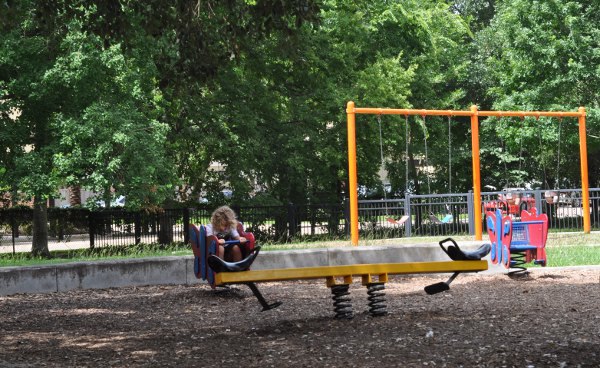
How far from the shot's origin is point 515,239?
14.5 meters

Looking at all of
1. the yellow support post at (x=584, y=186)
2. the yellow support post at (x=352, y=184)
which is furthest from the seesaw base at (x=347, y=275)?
the yellow support post at (x=584, y=186)

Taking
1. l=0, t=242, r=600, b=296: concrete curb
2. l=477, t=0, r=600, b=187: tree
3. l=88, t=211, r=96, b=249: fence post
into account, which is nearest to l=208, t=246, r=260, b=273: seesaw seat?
l=0, t=242, r=600, b=296: concrete curb

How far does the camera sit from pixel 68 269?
13391 mm

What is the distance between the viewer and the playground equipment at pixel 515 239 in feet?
45.9

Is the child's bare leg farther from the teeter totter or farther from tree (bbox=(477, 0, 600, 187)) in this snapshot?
tree (bbox=(477, 0, 600, 187))

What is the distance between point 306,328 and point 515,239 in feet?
19.8

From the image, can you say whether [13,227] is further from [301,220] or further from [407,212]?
[407,212]

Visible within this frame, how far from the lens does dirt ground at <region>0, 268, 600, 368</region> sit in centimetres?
747

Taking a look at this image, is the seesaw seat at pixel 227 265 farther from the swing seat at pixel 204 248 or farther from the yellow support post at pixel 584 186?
the yellow support post at pixel 584 186

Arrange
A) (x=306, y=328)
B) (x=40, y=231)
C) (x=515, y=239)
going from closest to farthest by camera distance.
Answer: (x=306, y=328) → (x=515, y=239) → (x=40, y=231)

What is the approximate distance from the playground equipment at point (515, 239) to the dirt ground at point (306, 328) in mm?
547

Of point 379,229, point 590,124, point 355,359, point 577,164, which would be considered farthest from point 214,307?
point 577,164

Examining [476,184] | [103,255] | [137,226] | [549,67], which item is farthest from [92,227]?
[549,67]

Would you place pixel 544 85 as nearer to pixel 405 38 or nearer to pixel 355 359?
pixel 405 38
